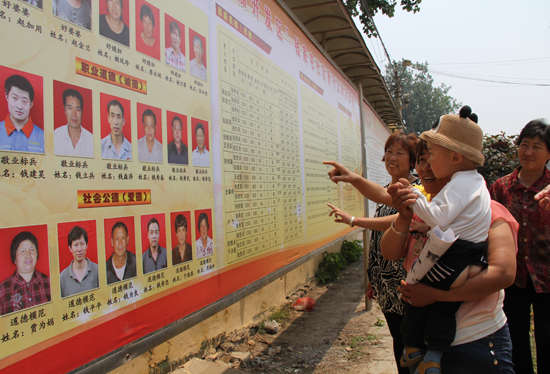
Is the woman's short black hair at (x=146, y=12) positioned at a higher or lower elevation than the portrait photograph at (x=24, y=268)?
higher

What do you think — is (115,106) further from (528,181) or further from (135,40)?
(528,181)

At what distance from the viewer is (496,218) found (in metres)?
1.32

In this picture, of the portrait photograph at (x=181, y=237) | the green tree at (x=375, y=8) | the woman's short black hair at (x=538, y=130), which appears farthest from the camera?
the green tree at (x=375, y=8)

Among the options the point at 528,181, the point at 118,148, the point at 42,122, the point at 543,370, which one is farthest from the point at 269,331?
the point at 42,122

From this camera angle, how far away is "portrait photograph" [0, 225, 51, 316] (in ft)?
2.98

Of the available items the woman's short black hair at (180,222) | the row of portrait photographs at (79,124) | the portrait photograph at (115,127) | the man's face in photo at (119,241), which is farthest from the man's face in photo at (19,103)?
the woman's short black hair at (180,222)

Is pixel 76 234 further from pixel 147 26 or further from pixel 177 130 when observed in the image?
pixel 147 26

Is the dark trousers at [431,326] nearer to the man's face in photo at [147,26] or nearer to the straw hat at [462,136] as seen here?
the straw hat at [462,136]

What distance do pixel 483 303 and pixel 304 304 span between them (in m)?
3.22

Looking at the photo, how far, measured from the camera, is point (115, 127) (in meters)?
1.25

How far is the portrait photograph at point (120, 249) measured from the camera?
1.19 meters

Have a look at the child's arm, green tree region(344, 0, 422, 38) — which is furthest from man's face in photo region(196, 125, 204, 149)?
green tree region(344, 0, 422, 38)

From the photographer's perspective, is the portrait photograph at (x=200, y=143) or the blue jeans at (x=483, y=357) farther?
the portrait photograph at (x=200, y=143)

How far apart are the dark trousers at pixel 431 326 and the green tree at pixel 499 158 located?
17.7ft
